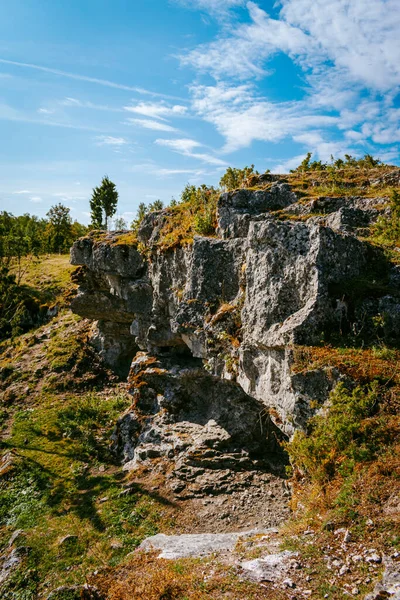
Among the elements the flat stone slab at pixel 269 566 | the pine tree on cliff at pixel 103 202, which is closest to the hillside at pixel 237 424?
the flat stone slab at pixel 269 566

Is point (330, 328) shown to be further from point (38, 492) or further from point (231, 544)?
point (38, 492)

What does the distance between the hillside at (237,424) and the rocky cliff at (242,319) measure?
0.23ft

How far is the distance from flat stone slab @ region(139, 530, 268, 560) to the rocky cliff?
3.03 m

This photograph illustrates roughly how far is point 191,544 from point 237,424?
20.9 ft

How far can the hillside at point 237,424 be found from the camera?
24.8 feet

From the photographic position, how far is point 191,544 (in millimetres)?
10125

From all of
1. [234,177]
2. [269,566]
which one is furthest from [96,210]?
[269,566]

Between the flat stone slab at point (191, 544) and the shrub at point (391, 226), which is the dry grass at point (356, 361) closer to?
the flat stone slab at point (191, 544)

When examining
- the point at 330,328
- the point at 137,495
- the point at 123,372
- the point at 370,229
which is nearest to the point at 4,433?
the point at 123,372

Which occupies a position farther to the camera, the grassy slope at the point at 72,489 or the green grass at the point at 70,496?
the green grass at the point at 70,496

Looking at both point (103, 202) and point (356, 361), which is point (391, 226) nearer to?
point (356, 361)

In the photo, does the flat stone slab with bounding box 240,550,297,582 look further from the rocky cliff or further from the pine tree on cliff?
the pine tree on cliff

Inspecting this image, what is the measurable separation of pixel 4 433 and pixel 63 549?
42.6 feet

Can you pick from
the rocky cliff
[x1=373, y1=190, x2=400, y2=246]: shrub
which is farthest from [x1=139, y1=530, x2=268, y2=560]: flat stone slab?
[x1=373, y1=190, x2=400, y2=246]: shrub
